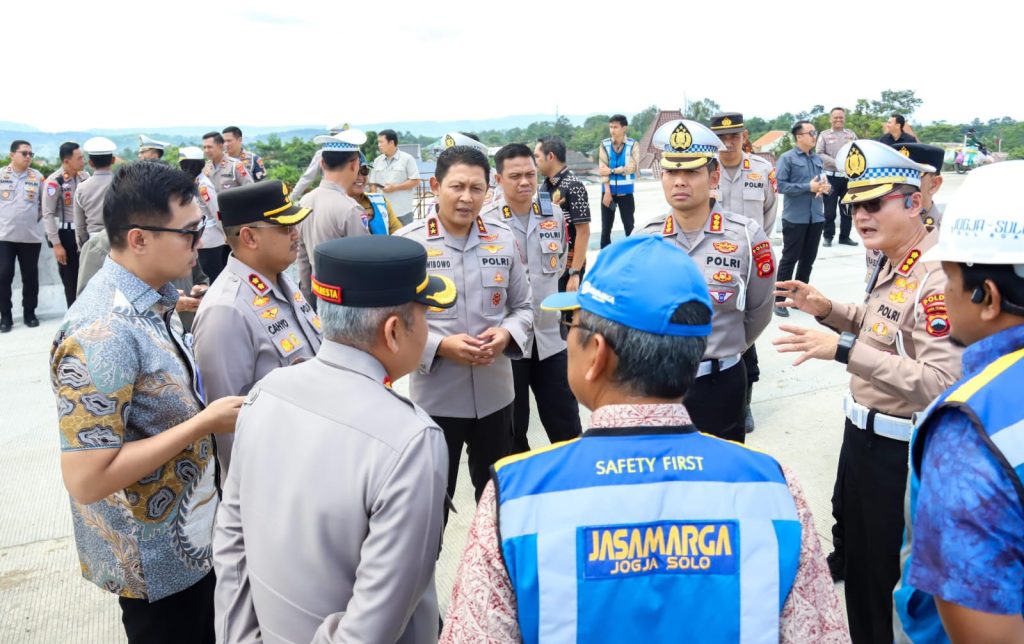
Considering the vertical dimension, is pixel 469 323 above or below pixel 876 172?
below

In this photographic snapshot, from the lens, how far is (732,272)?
10.9 feet

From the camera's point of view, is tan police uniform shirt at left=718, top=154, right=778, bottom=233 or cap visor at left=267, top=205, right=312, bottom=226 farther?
tan police uniform shirt at left=718, top=154, right=778, bottom=233

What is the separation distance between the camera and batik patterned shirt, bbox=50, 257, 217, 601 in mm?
1867

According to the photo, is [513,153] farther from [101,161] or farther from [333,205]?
[101,161]

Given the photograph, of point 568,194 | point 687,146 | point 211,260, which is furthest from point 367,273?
point 211,260

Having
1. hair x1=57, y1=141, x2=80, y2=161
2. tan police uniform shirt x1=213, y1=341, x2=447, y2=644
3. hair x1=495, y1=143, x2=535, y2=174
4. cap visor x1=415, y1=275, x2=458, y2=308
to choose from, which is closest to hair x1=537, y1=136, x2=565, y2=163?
hair x1=495, y1=143, x2=535, y2=174

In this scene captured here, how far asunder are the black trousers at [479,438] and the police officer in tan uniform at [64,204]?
6276 mm

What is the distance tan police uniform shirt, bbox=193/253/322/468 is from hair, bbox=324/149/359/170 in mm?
2479

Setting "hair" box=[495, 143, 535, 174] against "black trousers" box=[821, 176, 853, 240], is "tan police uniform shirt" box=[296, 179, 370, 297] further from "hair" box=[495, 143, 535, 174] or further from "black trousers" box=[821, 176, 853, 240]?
"black trousers" box=[821, 176, 853, 240]

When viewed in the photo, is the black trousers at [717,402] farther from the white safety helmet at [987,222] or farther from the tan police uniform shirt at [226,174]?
the tan police uniform shirt at [226,174]

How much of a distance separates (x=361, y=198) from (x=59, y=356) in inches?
170

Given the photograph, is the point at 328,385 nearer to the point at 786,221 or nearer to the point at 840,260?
the point at 786,221

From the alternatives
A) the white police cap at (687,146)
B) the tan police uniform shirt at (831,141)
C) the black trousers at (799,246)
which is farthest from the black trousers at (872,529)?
the tan police uniform shirt at (831,141)

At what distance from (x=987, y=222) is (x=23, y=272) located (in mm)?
9135
